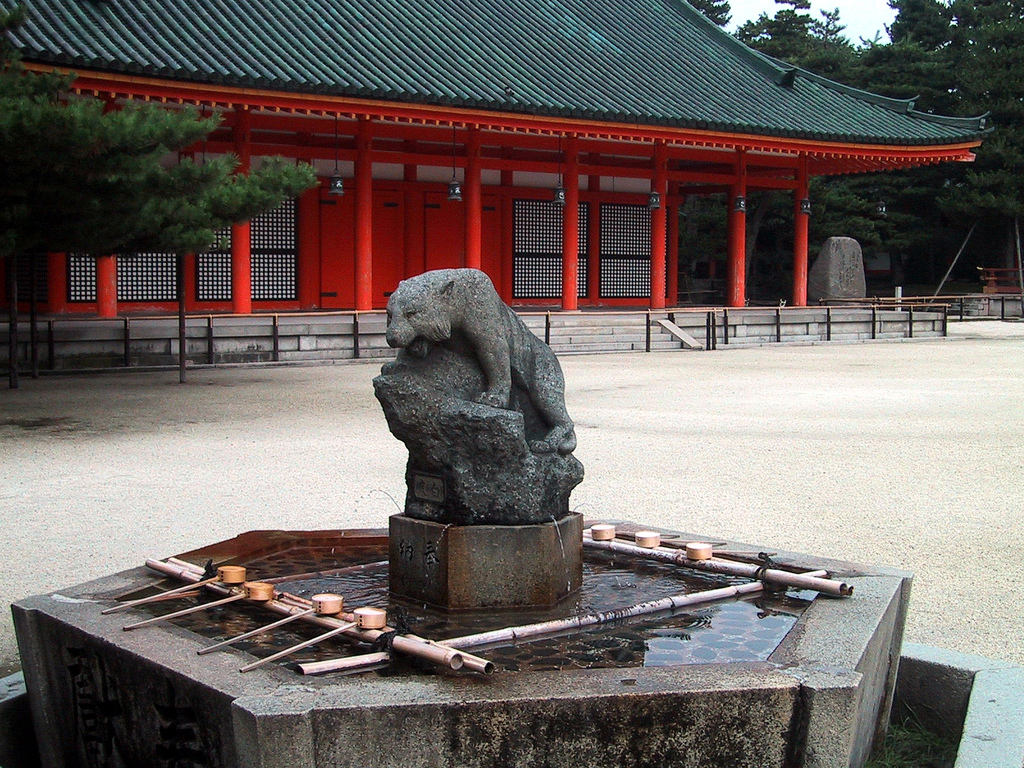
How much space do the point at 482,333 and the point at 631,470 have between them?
4084mm

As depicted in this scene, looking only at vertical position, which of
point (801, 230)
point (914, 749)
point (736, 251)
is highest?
point (801, 230)

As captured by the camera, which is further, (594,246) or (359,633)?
(594,246)

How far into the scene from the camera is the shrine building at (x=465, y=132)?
16.7 m

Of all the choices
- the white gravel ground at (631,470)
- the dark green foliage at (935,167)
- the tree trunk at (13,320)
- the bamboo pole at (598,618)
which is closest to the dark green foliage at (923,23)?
the dark green foliage at (935,167)

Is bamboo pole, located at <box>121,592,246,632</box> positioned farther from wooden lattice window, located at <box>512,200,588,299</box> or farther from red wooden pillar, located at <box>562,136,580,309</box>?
wooden lattice window, located at <box>512,200,588,299</box>

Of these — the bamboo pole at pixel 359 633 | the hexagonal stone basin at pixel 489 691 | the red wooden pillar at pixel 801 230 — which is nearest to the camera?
the hexagonal stone basin at pixel 489 691

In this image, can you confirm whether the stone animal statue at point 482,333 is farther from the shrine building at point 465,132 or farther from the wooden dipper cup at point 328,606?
the shrine building at point 465,132

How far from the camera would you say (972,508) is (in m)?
6.62

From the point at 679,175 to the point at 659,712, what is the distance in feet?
69.6

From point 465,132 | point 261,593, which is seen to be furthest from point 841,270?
point 261,593

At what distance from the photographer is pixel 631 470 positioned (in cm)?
784

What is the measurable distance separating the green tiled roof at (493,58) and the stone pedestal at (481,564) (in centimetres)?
1230

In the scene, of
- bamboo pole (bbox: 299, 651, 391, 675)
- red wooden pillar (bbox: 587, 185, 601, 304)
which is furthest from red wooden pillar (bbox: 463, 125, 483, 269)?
bamboo pole (bbox: 299, 651, 391, 675)

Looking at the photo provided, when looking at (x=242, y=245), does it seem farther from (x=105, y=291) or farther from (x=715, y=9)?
(x=715, y=9)
